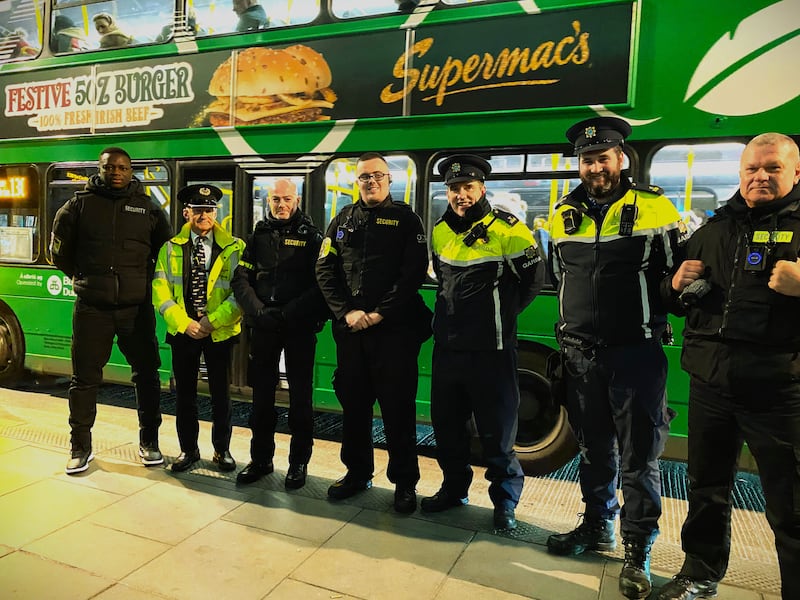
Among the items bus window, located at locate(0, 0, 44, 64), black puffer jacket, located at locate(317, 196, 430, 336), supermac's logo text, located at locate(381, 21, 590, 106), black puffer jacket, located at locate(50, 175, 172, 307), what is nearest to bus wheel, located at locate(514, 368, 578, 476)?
black puffer jacket, located at locate(317, 196, 430, 336)

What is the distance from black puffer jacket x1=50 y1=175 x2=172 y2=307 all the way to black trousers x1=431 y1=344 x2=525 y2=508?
7.60ft

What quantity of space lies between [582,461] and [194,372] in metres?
2.69

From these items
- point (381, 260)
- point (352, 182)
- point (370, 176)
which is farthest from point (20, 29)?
point (381, 260)

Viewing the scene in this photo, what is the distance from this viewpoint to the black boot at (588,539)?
124 inches

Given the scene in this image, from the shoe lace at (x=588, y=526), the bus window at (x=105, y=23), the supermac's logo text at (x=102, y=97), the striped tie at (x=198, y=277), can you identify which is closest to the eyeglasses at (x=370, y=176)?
the striped tie at (x=198, y=277)

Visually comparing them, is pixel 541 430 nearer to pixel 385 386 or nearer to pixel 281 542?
pixel 385 386

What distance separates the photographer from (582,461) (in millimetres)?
3121

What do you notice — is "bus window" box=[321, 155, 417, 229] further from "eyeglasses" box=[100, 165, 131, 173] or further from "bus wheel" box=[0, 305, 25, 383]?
"bus wheel" box=[0, 305, 25, 383]

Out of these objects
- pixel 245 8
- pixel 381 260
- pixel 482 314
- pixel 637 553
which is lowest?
pixel 637 553

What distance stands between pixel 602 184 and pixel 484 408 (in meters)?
1.41

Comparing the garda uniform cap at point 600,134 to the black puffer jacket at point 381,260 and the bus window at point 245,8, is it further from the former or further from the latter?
the bus window at point 245,8

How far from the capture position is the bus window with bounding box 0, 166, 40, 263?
5961 mm

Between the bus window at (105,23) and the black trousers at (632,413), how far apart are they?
475cm

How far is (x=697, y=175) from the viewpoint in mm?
3811
